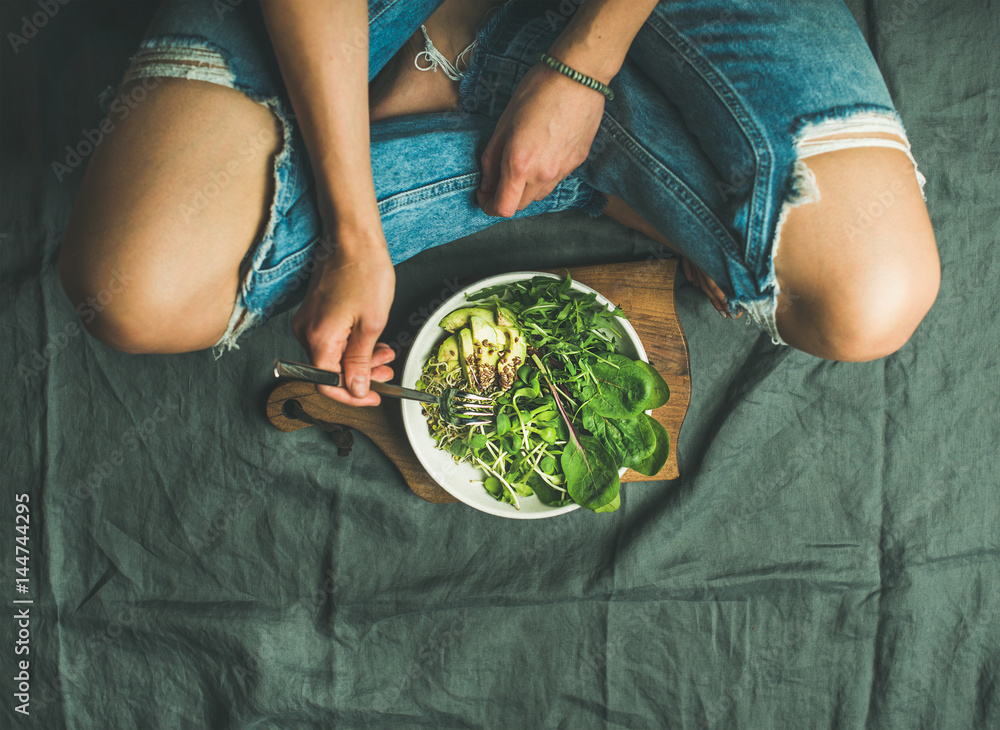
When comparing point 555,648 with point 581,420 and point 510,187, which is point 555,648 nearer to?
point 581,420

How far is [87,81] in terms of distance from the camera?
963 millimetres

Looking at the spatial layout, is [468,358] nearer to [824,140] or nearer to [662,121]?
[662,121]

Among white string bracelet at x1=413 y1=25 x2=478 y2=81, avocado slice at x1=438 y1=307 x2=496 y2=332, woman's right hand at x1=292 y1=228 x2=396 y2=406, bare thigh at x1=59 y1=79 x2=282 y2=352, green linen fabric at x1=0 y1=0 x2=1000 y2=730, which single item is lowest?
green linen fabric at x1=0 y1=0 x2=1000 y2=730

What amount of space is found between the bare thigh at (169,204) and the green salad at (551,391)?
31 centimetres

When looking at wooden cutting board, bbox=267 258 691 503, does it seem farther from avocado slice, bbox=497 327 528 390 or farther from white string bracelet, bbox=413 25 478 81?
white string bracelet, bbox=413 25 478 81

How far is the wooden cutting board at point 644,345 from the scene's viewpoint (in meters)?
0.92

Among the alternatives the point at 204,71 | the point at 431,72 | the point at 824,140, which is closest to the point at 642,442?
the point at 824,140

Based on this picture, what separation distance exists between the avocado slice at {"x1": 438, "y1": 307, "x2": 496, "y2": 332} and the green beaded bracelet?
0.31 metres

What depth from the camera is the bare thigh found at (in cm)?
62

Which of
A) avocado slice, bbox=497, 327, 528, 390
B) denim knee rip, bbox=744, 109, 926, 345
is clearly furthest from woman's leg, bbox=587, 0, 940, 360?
avocado slice, bbox=497, 327, 528, 390

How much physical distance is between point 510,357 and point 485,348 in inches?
1.4

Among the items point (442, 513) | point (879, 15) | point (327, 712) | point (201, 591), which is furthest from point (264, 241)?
point (879, 15)

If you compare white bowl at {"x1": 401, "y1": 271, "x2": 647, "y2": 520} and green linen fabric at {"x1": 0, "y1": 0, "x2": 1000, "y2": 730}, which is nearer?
white bowl at {"x1": 401, "y1": 271, "x2": 647, "y2": 520}

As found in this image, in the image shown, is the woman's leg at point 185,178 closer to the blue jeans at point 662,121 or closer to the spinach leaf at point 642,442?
the blue jeans at point 662,121
